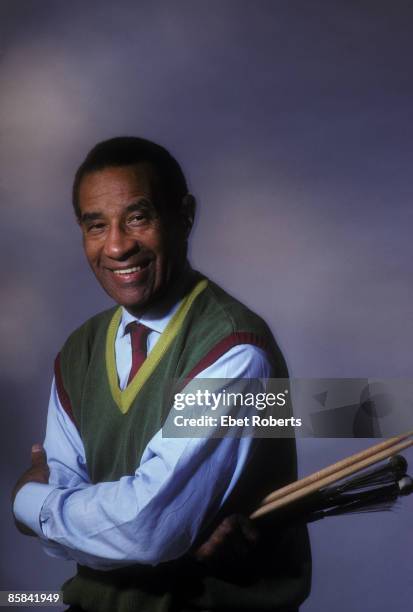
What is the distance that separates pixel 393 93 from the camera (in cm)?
184

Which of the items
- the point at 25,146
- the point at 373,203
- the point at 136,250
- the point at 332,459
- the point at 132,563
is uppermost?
the point at 25,146

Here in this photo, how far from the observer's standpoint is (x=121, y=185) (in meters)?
1.75

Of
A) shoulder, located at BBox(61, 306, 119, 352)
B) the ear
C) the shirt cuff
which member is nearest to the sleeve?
the shirt cuff

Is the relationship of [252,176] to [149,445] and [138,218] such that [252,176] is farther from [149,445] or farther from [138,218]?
[149,445]

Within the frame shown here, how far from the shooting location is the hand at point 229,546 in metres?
1.64

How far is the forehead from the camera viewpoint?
1741 mm

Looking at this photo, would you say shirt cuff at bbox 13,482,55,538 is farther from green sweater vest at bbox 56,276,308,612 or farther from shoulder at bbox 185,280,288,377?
shoulder at bbox 185,280,288,377

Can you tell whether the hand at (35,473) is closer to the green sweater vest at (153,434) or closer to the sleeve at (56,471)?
the sleeve at (56,471)

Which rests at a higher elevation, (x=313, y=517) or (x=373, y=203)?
(x=373, y=203)

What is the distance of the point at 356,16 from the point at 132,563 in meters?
1.34

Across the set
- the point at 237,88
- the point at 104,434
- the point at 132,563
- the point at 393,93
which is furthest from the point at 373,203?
the point at 132,563

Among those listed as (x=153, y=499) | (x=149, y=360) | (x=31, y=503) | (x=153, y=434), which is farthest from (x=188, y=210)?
(x=31, y=503)

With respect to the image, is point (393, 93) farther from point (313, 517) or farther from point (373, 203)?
point (313, 517)

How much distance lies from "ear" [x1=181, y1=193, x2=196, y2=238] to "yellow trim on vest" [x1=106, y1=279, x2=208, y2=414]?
13cm
